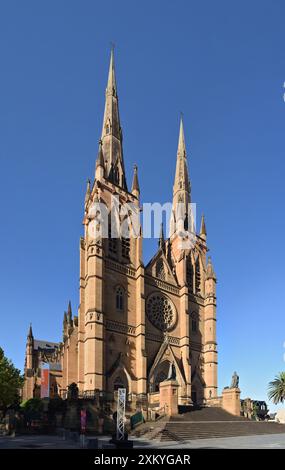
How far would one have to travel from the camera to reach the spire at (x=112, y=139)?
5779 centimetres

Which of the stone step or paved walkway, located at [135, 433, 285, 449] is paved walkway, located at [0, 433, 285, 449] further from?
the stone step

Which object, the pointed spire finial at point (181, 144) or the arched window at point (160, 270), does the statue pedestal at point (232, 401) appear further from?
the pointed spire finial at point (181, 144)

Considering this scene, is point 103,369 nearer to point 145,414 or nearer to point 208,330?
point 145,414

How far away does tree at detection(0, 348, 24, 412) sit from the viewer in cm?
4231

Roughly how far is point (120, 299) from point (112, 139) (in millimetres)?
23973

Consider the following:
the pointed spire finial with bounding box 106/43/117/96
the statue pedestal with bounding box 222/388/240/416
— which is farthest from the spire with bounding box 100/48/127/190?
the statue pedestal with bounding box 222/388/240/416

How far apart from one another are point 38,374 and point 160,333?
2828cm

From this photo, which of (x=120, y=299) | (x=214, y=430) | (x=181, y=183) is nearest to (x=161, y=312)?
(x=120, y=299)

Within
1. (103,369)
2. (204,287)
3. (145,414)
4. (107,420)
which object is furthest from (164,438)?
(204,287)

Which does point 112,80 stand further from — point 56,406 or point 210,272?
point 56,406

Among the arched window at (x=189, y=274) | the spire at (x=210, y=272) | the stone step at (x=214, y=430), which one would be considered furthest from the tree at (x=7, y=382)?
the spire at (x=210, y=272)

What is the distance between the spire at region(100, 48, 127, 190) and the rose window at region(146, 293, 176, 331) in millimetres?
15356

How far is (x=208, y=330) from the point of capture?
190 feet

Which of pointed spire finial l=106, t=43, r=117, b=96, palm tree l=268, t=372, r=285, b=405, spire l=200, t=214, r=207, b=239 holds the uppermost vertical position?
pointed spire finial l=106, t=43, r=117, b=96
